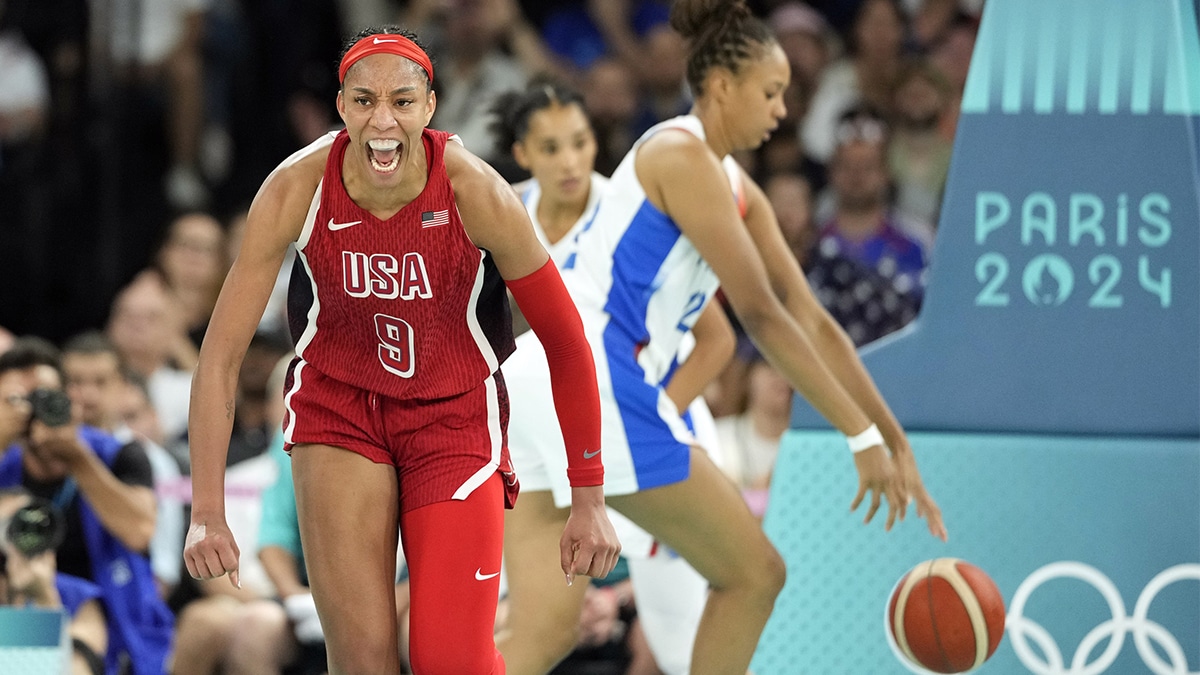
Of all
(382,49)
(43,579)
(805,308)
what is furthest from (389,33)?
(43,579)

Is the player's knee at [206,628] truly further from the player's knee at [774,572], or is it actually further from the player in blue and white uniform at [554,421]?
the player's knee at [774,572]

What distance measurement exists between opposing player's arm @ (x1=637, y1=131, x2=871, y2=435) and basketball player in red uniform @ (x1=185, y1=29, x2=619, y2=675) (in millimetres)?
844

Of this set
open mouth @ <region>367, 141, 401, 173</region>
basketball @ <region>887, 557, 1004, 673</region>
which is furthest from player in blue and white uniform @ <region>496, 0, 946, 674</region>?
open mouth @ <region>367, 141, 401, 173</region>

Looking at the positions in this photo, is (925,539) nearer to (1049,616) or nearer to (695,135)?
(1049,616)

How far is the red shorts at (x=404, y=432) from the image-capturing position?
378 cm

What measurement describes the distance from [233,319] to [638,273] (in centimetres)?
139

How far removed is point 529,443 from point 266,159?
542 cm

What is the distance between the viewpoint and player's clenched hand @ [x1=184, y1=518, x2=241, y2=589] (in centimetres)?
351

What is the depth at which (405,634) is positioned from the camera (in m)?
A: 5.75

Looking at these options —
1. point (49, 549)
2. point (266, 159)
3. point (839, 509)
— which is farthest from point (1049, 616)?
point (266, 159)

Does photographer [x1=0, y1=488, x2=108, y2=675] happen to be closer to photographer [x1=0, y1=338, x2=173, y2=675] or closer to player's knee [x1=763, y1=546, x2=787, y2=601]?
photographer [x1=0, y1=338, x2=173, y2=675]

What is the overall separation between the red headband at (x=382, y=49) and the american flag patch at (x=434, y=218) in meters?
0.32

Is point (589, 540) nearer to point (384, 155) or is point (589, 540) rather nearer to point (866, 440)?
point (384, 155)

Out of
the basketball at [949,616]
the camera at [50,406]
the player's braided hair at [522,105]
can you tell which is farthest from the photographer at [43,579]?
the basketball at [949,616]
